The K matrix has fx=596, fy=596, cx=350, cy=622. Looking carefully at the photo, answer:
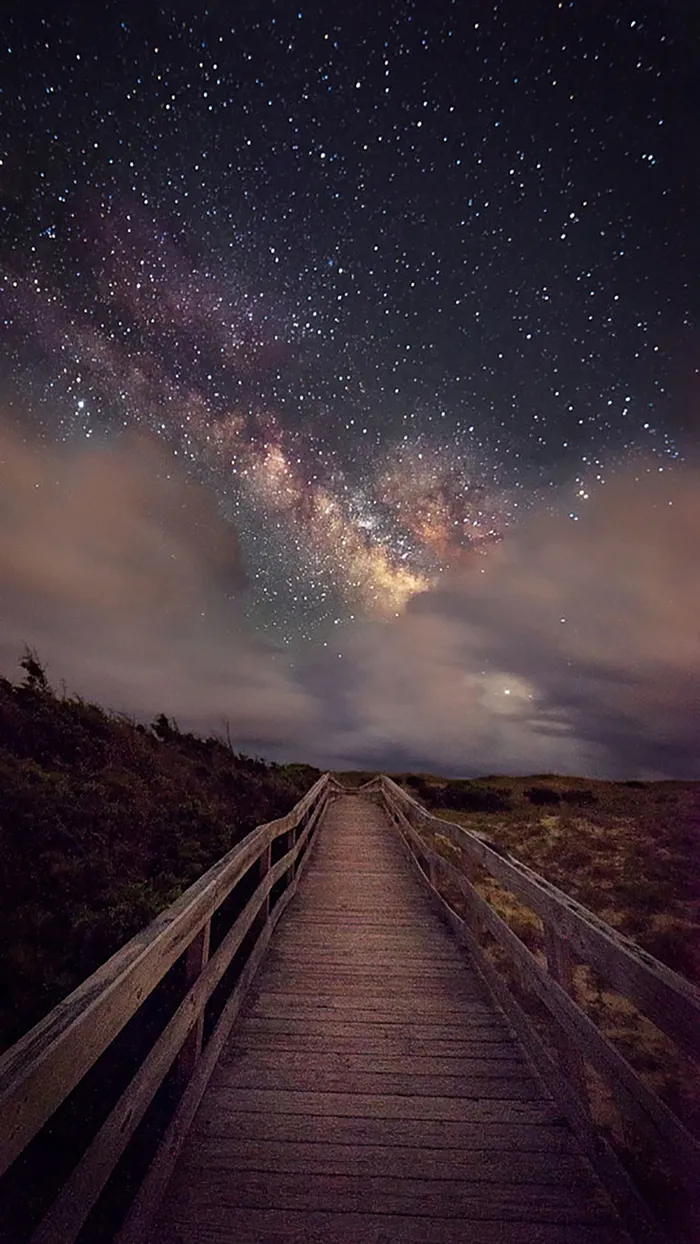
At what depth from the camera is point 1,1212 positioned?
9.29 feet

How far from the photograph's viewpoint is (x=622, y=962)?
2338 millimetres

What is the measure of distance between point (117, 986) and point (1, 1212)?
2.07 meters

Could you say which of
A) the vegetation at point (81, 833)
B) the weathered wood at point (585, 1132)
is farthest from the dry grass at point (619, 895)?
the vegetation at point (81, 833)

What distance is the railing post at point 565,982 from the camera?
116 inches

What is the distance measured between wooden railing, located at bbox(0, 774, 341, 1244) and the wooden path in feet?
0.56

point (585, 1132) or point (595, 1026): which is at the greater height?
point (595, 1026)

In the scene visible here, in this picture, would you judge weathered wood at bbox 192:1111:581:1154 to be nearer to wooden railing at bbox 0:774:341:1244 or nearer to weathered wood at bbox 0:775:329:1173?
wooden railing at bbox 0:774:341:1244

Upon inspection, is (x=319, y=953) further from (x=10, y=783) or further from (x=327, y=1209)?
(x=10, y=783)

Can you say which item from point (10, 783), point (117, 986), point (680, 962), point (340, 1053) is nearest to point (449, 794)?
point (680, 962)

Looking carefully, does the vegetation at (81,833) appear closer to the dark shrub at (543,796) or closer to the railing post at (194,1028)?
the railing post at (194,1028)

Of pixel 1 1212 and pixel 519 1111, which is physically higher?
pixel 519 1111

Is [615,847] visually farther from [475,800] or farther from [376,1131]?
[376,1131]

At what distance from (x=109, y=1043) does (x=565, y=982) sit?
2366 millimetres

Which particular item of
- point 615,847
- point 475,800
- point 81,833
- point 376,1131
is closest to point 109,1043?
point 376,1131
